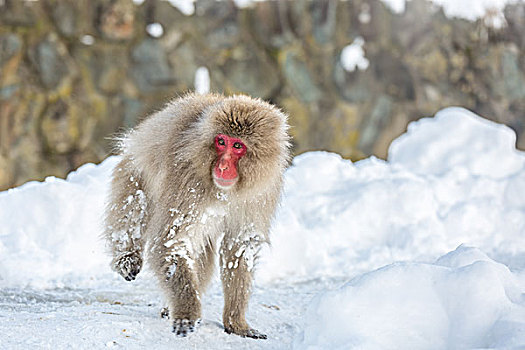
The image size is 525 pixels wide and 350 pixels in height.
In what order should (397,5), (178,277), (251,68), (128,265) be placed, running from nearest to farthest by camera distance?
(178,277) < (128,265) < (251,68) < (397,5)

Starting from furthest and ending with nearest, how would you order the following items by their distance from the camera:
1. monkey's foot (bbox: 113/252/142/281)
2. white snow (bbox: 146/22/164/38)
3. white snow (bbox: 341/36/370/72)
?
white snow (bbox: 341/36/370/72) < white snow (bbox: 146/22/164/38) < monkey's foot (bbox: 113/252/142/281)

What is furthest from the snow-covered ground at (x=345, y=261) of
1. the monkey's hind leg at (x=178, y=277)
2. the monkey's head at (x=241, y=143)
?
the monkey's head at (x=241, y=143)

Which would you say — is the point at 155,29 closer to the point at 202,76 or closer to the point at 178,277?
the point at 202,76

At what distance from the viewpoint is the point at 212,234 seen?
8.73 ft

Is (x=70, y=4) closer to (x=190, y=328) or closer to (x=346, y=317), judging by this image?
(x=190, y=328)

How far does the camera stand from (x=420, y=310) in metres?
1.94

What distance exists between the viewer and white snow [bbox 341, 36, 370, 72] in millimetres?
7059

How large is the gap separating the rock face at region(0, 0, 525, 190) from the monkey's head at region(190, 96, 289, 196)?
4.19 m

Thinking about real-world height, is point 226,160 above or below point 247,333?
above

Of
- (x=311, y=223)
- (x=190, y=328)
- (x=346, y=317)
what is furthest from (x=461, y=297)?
(x=311, y=223)

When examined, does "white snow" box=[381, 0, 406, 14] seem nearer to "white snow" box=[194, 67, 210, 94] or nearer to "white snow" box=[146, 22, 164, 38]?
"white snow" box=[194, 67, 210, 94]

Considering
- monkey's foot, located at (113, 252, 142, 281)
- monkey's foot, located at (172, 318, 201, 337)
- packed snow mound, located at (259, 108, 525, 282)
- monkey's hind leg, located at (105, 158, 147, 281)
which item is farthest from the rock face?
monkey's foot, located at (172, 318, 201, 337)

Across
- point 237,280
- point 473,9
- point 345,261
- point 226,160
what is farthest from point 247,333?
point 473,9

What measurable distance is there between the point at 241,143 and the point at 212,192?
9.5 inches
